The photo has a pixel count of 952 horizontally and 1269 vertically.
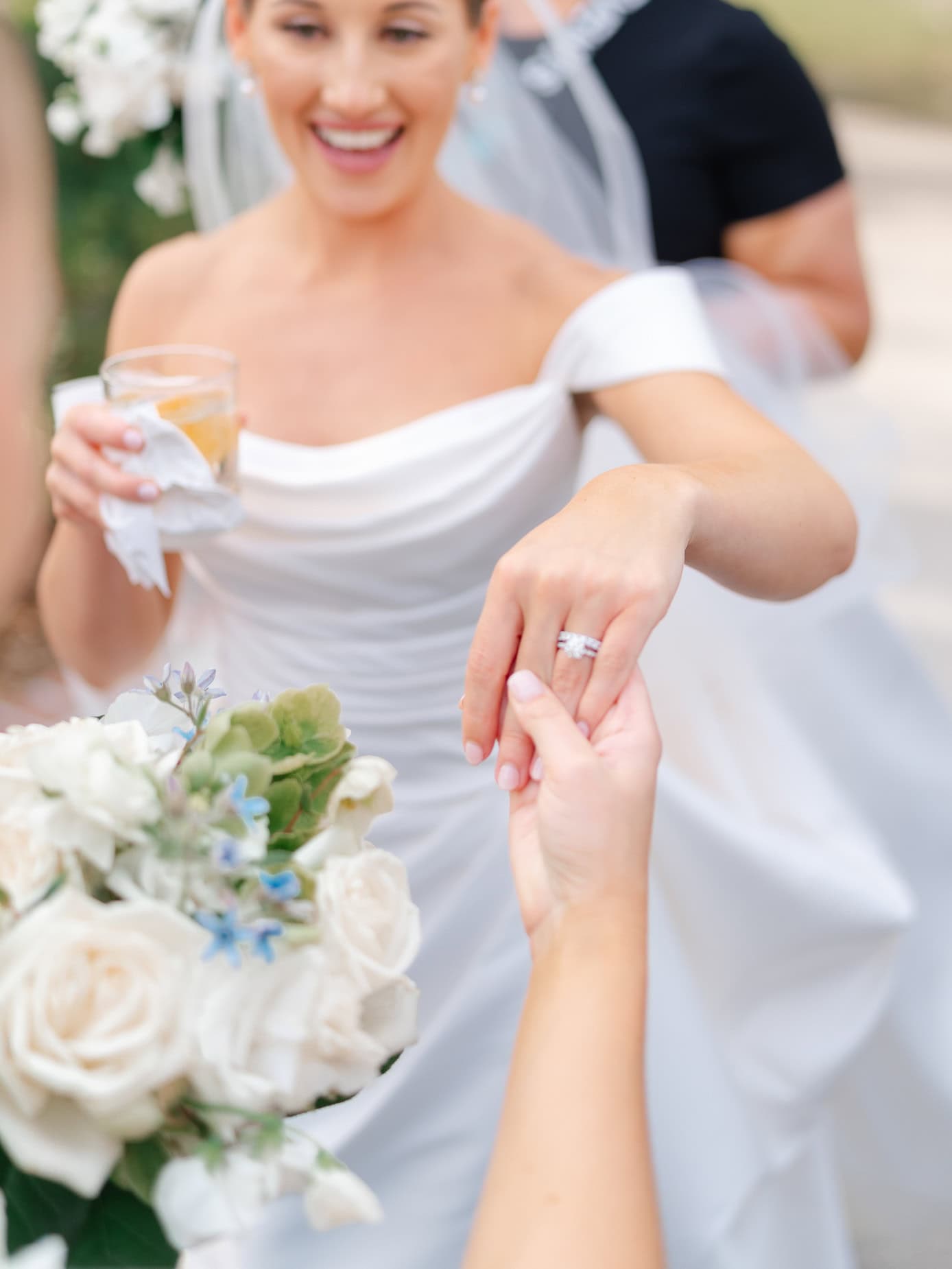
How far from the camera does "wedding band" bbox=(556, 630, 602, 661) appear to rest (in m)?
1.12

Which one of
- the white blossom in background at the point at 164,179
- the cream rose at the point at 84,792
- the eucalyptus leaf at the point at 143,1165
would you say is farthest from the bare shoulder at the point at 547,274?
the eucalyptus leaf at the point at 143,1165

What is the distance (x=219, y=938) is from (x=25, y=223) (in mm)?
563

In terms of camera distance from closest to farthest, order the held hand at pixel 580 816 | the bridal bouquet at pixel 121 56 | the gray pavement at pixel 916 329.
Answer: the held hand at pixel 580 816 < the bridal bouquet at pixel 121 56 < the gray pavement at pixel 916 329

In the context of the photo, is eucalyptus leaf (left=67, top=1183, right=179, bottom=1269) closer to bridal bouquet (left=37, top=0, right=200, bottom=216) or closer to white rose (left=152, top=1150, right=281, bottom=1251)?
white rose (left=152, top=1150, right=281, bottom=1251)

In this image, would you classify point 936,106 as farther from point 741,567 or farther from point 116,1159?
point 116,1159

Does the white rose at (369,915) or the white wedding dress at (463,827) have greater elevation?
the white rose at (369,915)

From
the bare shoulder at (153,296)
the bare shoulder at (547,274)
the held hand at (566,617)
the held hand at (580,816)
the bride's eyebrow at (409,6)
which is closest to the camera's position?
the held hand at (580,816)

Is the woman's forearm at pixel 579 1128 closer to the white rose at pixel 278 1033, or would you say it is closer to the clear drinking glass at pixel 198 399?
the white rose at pixel 278 1033

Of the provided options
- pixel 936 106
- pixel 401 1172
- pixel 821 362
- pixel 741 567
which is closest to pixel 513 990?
pixel 401 1172

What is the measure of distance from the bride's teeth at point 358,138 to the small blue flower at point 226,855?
3.40ft

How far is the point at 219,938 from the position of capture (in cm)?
78

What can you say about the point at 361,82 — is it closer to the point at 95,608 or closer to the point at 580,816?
the point at 95,608

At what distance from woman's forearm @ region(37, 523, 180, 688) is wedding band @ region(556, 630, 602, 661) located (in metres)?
0.78

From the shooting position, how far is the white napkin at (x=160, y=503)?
1453 millimetres
